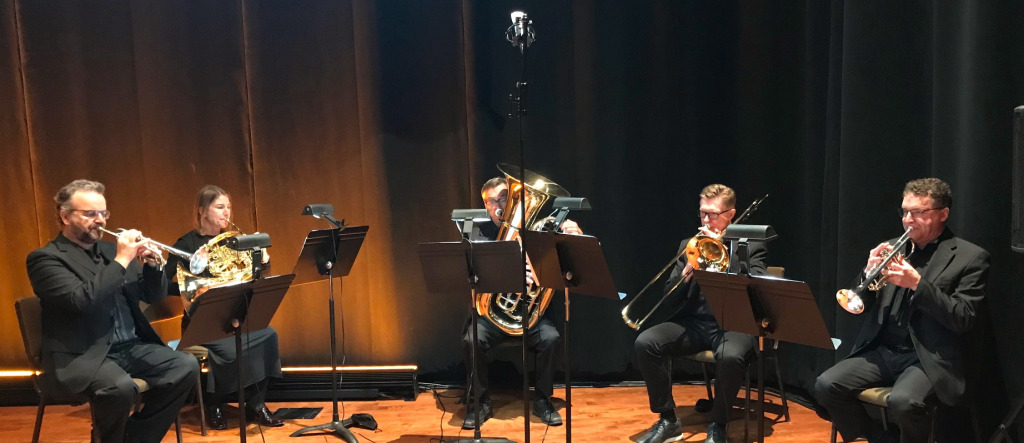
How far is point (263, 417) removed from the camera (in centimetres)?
490

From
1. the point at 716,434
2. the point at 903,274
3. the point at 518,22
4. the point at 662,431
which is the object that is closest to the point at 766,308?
the point at 903,274

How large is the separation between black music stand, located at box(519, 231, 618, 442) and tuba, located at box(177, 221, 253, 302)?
5.44ft

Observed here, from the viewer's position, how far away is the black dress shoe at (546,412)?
484cm

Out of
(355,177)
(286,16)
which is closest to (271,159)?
(355,177)

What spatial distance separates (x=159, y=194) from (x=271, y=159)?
84 cm

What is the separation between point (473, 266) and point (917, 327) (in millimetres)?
2138

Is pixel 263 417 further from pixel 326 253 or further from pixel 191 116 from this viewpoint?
pixel 191 116

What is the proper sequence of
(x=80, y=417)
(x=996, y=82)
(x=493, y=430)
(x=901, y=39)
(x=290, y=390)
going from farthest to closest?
(x=290, y=390) → (x=80, y=417) → (x=493, y=430) → (x=901, y=39) → (x=996, y=82)

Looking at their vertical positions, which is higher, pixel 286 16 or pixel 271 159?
pixel 286 16

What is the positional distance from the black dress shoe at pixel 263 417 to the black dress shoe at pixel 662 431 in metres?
2.26

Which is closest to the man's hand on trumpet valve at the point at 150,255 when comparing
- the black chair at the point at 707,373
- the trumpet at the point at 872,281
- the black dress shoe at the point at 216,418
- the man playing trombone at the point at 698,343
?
the black dress shoe at the point at 216,418

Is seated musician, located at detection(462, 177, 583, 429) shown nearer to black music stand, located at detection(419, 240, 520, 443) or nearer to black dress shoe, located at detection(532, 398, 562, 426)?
black dress shoe, located at detection(532, 398, 562, 426)

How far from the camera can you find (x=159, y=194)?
5570mm

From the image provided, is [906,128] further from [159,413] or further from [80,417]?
[80,417]
